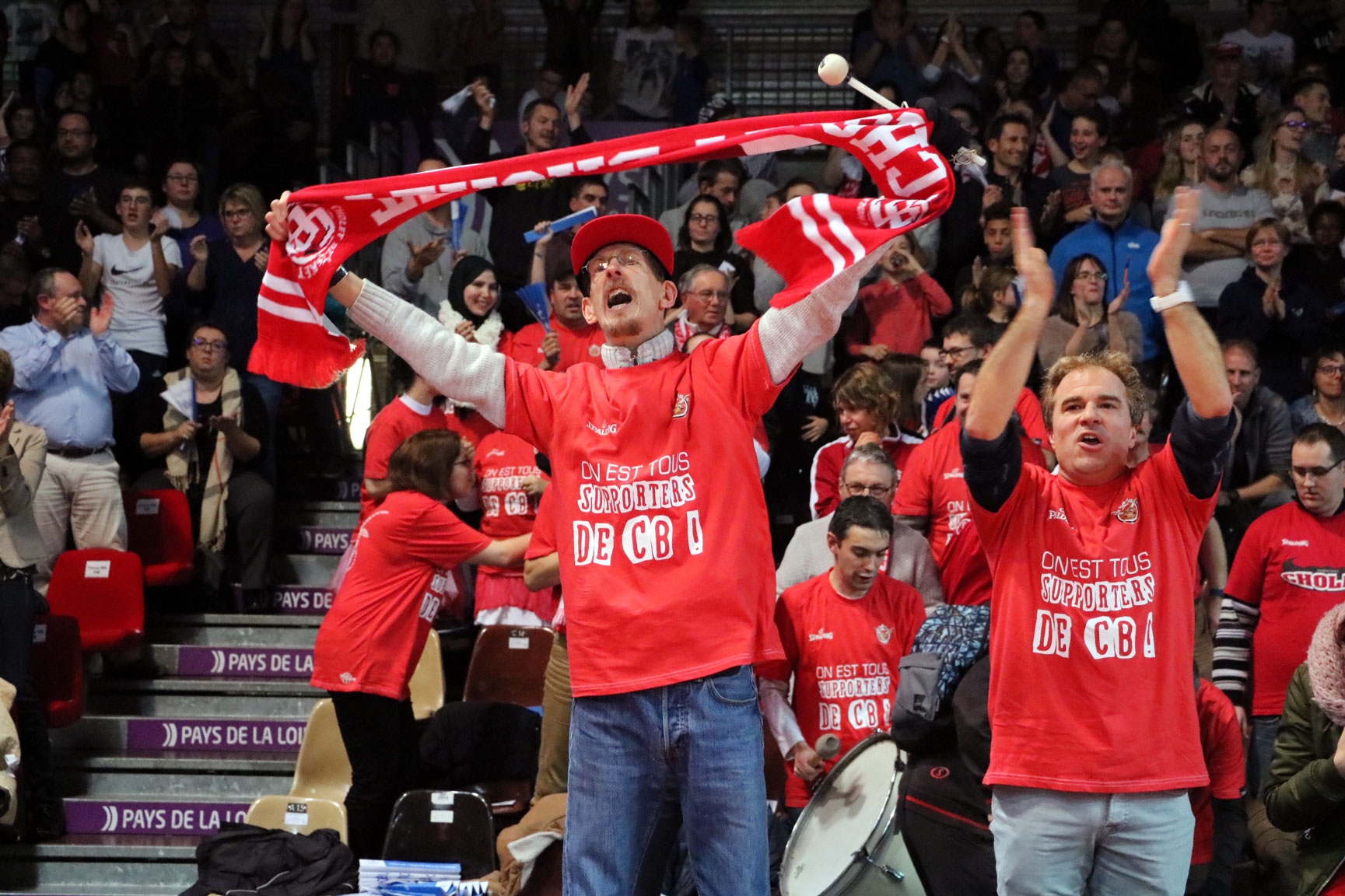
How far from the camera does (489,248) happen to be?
33.9 feet

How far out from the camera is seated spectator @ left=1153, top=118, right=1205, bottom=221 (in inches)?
396

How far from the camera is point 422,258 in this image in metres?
9.52

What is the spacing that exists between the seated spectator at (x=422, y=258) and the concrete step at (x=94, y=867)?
3368 millimetres

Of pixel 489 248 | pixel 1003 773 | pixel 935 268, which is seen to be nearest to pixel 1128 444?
pixel 1003 773

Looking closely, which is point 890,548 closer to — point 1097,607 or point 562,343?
point 562,343

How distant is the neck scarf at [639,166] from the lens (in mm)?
3881

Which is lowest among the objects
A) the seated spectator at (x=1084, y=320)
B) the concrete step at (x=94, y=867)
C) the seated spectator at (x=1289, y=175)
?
the concrete step at (x=94, y=867)

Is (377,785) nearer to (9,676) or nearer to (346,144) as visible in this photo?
(9,676)

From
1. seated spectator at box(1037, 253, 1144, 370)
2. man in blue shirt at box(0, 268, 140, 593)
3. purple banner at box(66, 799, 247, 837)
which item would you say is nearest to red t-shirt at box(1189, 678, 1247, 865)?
seated spectator at box(1037, 253, 1144, 370)

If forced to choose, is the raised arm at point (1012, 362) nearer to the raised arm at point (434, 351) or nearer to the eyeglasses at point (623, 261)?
the eyeglasses at point (623, 261)

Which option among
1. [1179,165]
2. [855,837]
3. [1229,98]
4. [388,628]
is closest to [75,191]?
[388,628]

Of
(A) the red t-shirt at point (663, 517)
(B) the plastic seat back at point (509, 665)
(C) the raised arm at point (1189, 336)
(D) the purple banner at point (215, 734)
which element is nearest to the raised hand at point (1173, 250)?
(C) the raised arm at point (1189, 336)

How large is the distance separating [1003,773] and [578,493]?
3.81 ft

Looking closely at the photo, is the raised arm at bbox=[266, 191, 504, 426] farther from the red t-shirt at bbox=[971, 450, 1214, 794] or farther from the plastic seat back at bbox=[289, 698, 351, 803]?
the plastic seat back at bbox=[289, 698, 351, 803]
